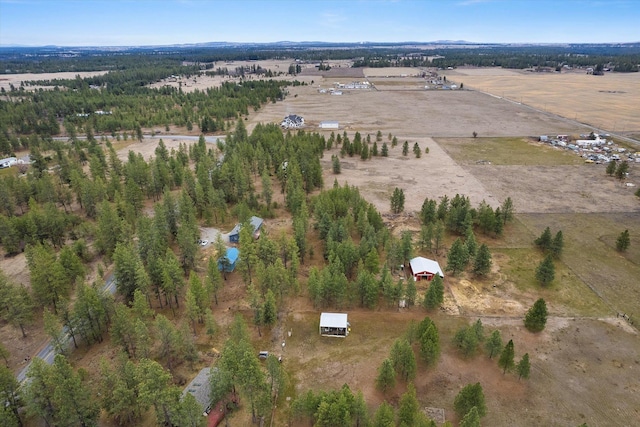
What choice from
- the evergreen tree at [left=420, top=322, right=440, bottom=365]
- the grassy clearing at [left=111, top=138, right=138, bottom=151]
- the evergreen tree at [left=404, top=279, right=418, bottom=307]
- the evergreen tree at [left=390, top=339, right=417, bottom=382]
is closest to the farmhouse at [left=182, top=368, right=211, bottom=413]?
the evergreen tree at [left=390, top=339, right=417, bottom=382]

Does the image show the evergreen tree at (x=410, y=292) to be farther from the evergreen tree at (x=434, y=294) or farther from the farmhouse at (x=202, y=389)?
the farmhouse at (x=202, y=389)

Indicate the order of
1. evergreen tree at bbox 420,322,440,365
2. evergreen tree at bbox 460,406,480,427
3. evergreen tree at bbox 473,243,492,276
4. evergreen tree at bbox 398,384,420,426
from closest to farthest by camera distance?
evergreen tree at bbox 460,406,480,427 < evergreen tree at bbox 398,384,420,426 < evergreen tree at bbox 420,322,440,365 < evergreen tree at bbox 473,243,492,276

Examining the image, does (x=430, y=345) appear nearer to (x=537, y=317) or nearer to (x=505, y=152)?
(x=537, y=317)

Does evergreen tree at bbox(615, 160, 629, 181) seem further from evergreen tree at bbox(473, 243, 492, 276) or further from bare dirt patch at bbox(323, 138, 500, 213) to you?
evergreen tree at bbox(473, 243, 492, 276)

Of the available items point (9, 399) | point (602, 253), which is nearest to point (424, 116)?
point (602, 253)

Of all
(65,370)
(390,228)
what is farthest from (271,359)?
(390,228)

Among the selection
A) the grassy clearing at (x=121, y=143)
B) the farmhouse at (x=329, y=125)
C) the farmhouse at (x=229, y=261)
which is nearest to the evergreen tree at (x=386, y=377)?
the farmhouse at (x=229, y=261)
